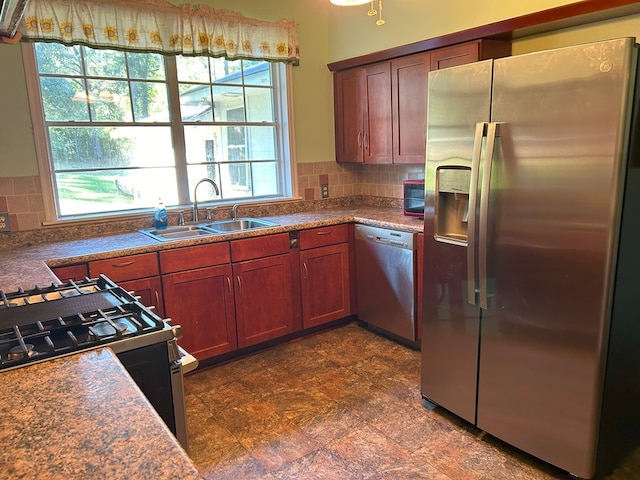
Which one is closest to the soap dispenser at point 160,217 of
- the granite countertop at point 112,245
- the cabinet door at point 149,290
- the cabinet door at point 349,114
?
the granite countertop at point 112,245

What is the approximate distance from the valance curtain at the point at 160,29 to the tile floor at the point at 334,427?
7.15 ft

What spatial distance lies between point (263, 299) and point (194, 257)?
0.59m

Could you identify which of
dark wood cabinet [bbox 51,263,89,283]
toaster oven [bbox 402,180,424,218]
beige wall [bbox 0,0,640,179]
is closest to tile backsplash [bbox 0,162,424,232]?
beige wall [bbox 0,0,640,179]

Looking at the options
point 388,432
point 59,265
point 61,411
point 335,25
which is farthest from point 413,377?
point 335,25

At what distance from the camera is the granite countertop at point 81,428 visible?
2.59ft

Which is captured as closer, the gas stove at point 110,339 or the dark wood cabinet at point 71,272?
the gas stove at point 110,339

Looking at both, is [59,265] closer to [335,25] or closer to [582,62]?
[582,62]

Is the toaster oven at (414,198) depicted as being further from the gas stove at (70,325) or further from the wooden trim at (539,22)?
the gas stove at (70,325)

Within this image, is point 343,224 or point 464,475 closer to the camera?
point 464,475

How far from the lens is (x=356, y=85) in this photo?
12.4 feet

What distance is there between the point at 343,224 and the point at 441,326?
132cm

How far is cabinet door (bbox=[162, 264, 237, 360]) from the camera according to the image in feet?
9.45

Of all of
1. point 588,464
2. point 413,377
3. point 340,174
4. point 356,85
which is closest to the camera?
point 588,464

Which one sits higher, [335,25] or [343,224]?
[335,25]
